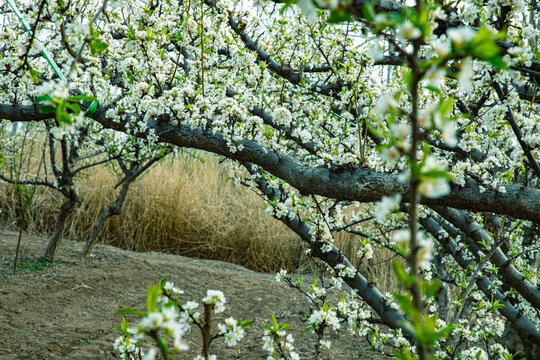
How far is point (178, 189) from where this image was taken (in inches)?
318

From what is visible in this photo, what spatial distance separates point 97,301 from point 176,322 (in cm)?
340

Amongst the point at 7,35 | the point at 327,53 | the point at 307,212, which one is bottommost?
the point at 307,212

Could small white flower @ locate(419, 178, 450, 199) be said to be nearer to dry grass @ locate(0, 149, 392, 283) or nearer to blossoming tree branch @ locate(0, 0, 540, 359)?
blossoming tree branch @ locate(0, 0, 540, 359)

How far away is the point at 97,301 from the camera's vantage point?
4145mm

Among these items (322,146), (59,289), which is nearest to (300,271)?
(59,289)

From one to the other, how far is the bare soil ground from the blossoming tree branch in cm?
147

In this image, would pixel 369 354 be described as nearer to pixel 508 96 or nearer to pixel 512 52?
pixel 508 96

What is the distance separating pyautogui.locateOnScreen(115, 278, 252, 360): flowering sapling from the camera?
853 mm

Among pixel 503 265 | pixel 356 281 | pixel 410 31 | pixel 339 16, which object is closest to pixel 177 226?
pixel 356 281

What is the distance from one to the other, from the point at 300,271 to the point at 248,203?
64.8 inches

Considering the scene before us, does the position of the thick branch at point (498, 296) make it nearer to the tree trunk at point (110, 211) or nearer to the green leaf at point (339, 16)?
the green leaf at point (339, 16)

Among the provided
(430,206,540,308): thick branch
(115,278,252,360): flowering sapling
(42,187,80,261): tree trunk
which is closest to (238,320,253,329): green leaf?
(115,278,252,360): flowering sapling

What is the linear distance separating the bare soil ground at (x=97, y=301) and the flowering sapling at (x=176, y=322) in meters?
2.26

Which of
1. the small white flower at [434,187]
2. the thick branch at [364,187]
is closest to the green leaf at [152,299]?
the small white flower at [434,187]
